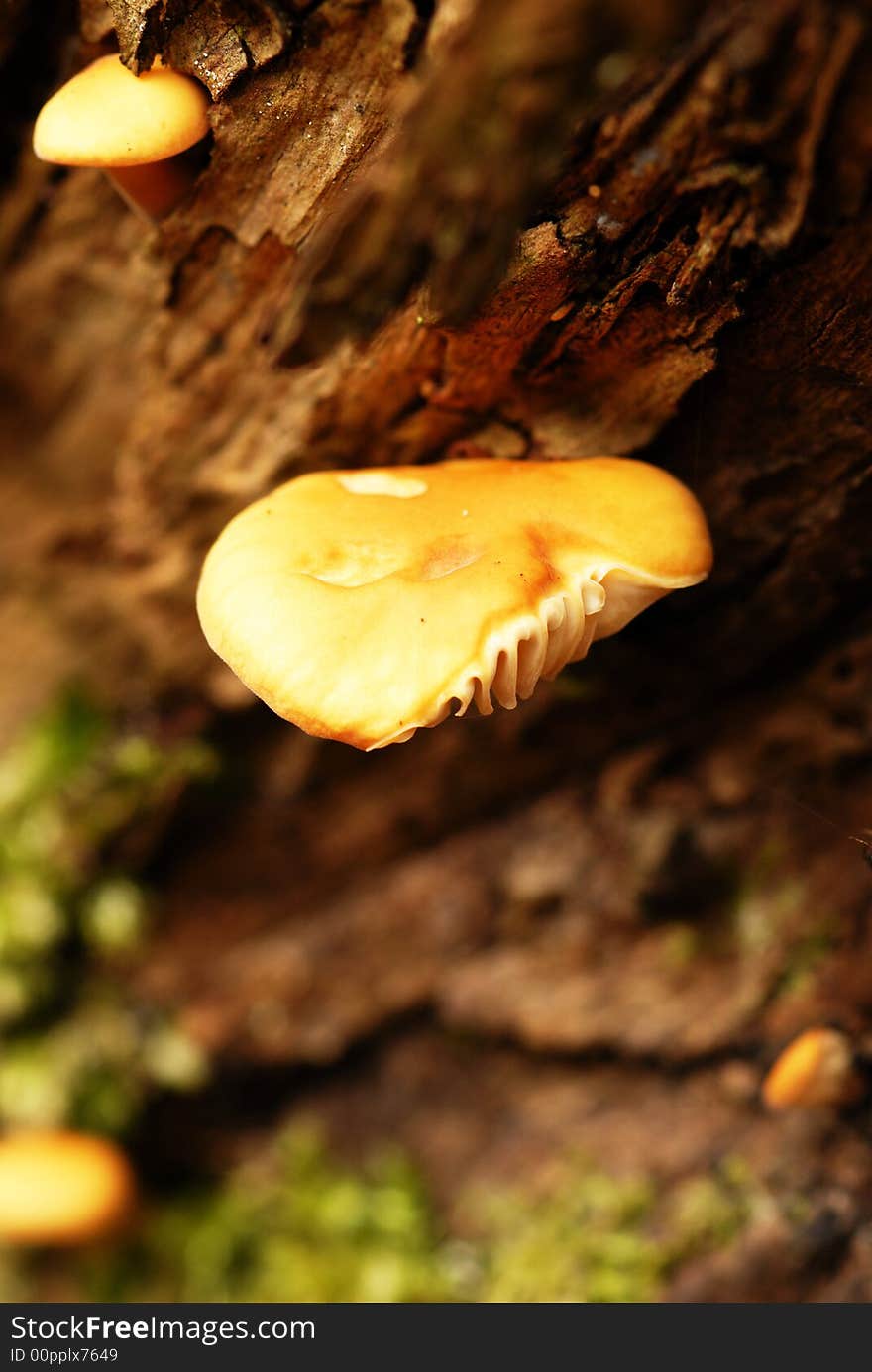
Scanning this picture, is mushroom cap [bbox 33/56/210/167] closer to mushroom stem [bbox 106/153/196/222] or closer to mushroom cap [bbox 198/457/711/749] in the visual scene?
mushroom stem [bbox 106/153/196/222]

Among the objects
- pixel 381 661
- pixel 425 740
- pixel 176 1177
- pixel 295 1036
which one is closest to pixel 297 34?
pixel 381 661

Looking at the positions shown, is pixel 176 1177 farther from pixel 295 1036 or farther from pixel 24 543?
pixel 24 543

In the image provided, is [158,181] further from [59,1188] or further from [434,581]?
[59,1188]

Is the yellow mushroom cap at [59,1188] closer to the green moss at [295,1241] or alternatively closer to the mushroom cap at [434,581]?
the green moss at [295,1241]

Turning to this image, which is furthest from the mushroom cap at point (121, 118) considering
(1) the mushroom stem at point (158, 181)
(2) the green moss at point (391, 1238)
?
(2) the green moss at point (391, 1238)

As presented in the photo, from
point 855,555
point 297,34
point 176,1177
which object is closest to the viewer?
point 297,34

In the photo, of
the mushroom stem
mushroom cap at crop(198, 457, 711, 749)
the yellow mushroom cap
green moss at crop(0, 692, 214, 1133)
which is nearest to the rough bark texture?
the mushroom stem
